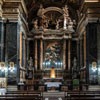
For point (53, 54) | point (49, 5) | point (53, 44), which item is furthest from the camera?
point (49, 5)

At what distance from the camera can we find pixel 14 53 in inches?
1203

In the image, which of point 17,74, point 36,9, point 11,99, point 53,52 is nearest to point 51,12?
point 36,9

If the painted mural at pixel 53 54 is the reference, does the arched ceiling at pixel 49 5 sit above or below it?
above

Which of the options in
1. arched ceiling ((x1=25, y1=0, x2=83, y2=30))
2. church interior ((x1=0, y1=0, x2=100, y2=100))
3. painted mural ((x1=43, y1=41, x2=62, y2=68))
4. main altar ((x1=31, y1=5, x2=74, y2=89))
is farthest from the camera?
arched ceiling ((x1=25, y1=0, x2=83, y2=30))

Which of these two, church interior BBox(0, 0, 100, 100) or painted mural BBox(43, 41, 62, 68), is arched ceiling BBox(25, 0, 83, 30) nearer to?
church interior BBox(0, 0, 100, 100)

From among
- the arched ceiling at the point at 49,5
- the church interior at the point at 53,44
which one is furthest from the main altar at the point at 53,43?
the arched ceiling at the point at 49,5

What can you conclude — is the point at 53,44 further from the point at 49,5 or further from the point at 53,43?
the point at 49,5

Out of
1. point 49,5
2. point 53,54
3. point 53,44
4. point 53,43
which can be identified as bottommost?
point 53,54

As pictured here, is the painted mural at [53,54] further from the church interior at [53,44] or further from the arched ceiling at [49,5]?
the arched ceiling at [49,5]

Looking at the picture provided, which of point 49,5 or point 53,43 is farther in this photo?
point 49,5

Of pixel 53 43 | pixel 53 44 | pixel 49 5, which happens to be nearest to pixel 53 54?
pixel 53 44

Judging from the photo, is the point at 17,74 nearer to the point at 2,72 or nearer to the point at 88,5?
the point at 2,72

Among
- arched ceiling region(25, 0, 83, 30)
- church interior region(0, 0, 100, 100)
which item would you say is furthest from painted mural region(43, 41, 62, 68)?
arched ceiling region(25, 0, 83, 30)

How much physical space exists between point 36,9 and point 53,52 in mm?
5956
